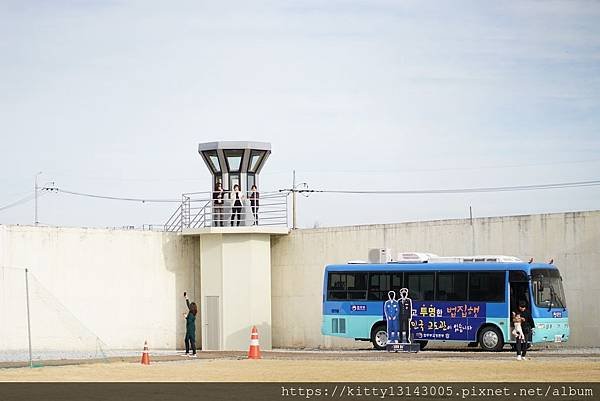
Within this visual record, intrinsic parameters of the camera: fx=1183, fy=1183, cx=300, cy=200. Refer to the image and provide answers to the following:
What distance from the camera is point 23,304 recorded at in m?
33.4

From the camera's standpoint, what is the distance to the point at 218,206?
41938mm

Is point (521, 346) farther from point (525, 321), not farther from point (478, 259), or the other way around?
point (478, 259)

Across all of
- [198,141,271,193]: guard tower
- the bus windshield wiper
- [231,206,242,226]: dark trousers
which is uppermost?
[198,141,271,193]: guard tower

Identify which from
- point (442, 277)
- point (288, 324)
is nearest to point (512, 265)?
point (442, 277)

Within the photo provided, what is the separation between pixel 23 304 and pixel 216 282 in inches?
378

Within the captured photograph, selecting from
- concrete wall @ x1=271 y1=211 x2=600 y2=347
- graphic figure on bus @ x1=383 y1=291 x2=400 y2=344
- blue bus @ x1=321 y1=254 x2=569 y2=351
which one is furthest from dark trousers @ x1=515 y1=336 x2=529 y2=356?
concrete wall @ x1=271 y1=211 x2=600 y2=347

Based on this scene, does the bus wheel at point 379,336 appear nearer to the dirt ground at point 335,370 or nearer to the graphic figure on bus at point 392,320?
the graphic figure on bus at point 392,320

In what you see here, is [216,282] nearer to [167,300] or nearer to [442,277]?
[167,300]

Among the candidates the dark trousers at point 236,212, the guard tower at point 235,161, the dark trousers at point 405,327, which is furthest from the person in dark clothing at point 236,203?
the dark trousers at point 405,327

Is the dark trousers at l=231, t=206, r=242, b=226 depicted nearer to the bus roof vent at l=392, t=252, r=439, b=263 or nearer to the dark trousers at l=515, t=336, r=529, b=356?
the bus roof vent at l=392, t=252, r=439, b=263

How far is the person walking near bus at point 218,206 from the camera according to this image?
138ft

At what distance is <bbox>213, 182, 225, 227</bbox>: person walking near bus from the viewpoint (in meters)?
42.0

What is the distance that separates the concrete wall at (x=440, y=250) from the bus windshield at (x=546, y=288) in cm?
177

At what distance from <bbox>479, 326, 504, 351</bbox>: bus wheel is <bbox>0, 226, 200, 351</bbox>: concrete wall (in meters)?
11.5
